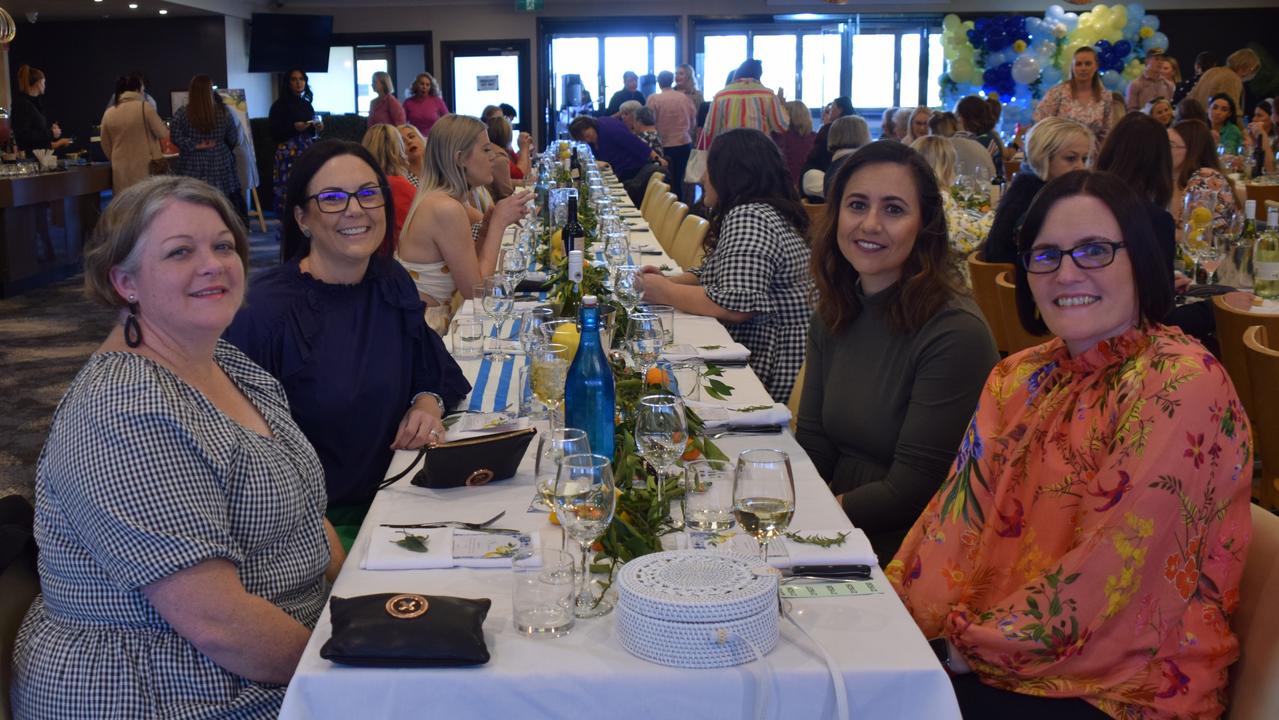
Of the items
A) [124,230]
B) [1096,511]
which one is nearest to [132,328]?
[124,230]

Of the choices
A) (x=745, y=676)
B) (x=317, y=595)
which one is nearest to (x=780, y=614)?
(x=745, y=676)

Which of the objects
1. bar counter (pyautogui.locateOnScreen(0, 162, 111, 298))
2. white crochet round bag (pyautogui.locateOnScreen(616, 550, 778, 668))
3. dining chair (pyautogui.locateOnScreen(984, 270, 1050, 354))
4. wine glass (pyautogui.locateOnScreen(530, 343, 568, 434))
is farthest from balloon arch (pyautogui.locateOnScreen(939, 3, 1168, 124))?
white crochet round bag (pyautogui.locateOnScreen(616, 550, 778, 668))

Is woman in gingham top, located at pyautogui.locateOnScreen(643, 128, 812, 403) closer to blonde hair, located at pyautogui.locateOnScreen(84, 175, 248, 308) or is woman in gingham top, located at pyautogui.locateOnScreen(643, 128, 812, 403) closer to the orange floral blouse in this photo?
the orange floral blouse

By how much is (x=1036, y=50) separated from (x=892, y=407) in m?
15.0

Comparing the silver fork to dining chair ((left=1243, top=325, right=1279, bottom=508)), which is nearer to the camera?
the silver fork

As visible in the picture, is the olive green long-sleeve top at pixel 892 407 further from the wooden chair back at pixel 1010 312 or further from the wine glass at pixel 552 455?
the wooden chair back at pixel 1010 312

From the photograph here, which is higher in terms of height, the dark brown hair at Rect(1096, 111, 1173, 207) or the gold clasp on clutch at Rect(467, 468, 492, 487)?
the dark brown hair at Rect(1096, 111, 1173, 207)

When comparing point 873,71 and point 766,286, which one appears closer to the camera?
point 766,286

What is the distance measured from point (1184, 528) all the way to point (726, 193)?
2.59m

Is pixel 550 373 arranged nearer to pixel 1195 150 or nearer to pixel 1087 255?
pixel 1087 255

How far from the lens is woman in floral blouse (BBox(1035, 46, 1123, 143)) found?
9703 mm

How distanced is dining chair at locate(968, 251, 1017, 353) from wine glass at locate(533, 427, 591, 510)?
3.35m

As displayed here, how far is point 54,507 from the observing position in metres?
1.72

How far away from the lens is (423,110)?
13648 millimetres
